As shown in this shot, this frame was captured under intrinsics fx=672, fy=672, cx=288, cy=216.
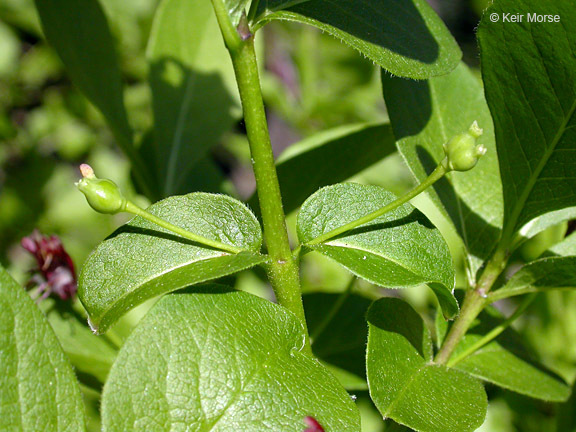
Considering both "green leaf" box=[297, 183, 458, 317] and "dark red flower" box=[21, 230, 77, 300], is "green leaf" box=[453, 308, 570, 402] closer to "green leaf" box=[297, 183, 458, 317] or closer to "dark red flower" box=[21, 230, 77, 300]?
"green leaf" box=[297, 183, 458, 317]

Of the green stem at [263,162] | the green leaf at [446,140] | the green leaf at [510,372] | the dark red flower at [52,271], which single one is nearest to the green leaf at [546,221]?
the green leaf at [446,140]

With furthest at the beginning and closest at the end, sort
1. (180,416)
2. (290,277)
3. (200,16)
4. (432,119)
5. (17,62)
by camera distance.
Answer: (17,62), (200,16), (432,119), (290,277), (180,416)

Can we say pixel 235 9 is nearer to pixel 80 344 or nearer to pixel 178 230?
pixel 178 230

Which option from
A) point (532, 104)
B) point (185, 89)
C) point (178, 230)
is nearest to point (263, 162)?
point (178, 230)

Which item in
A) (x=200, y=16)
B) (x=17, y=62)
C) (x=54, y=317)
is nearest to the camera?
(x=54, y=317)

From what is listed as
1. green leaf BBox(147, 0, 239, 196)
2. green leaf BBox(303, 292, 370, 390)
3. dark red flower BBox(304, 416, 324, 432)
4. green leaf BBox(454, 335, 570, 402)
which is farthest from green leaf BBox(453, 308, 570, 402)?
green leaf BBox(147, 0, 239, 196)

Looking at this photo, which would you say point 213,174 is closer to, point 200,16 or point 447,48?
point 200,16

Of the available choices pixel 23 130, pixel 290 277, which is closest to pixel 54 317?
pixel 290 277
